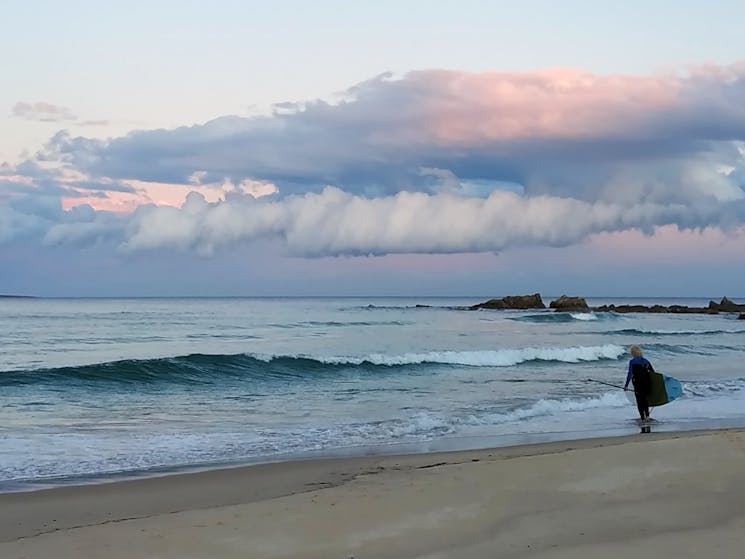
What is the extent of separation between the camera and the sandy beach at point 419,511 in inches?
230

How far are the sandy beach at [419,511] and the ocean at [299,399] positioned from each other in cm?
162

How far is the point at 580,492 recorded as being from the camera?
7426 millimetres

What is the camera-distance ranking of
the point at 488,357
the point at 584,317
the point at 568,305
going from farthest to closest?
the point at 568,305 < the point at 584,317 < the point at 488,357

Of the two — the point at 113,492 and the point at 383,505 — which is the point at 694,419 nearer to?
the point at 383,505

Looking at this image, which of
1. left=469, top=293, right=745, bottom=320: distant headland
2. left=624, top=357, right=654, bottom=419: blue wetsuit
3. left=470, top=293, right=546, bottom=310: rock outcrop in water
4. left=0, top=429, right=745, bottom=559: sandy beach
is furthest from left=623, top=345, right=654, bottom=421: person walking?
left=470, top=293, right=546, bottom=310: rock outcrop in water

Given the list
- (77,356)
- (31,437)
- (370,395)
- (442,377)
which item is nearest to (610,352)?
(442,377)

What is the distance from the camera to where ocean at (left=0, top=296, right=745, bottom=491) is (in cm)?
1152

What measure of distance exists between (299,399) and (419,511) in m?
11.7

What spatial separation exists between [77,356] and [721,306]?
75.6m

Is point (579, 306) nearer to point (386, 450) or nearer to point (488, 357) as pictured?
point (488, 357)

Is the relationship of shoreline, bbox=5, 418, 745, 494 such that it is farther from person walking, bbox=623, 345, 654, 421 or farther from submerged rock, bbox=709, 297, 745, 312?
submerged rock, bbox=709, 297, 745, 312

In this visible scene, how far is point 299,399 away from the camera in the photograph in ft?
60.3

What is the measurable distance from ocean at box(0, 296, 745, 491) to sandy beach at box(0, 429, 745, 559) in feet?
5.33

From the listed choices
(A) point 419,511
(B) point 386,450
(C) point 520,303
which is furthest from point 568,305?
(A) point 419,511
